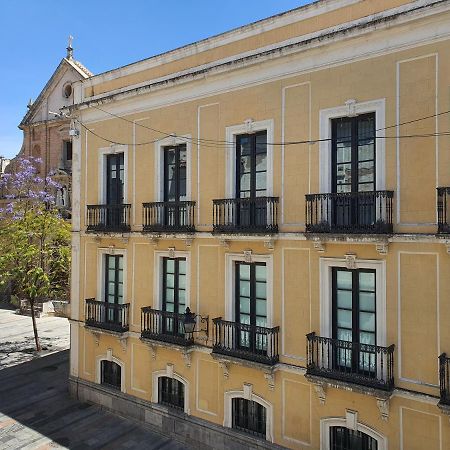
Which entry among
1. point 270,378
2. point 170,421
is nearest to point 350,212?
point 270,378

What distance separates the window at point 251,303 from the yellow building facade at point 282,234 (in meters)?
0.05

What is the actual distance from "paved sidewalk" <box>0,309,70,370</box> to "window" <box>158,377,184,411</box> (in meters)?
10.0

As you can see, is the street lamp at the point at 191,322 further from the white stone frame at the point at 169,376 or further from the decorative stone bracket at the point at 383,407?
the decorative stone bracket at the point at 383,407

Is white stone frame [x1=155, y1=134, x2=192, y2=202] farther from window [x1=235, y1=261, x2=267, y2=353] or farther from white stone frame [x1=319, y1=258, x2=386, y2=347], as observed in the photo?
white stone frame [x1=319, y1=258, x2=386, y2=347]

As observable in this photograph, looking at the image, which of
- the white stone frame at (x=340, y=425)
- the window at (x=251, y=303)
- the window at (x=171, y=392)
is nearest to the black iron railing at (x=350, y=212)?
the window at (x=251, y=303)

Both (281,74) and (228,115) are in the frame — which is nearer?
(281,74)

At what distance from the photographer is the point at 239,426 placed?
12516 mm

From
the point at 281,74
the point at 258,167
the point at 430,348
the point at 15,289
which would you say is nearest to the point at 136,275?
the point at 258,167

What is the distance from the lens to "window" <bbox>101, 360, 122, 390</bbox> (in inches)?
614

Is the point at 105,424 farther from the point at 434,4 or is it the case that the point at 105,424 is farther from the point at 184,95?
the point at 434,4

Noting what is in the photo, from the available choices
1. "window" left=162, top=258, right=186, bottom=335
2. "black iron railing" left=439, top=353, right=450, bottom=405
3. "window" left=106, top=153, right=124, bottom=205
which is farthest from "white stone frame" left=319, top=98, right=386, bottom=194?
"window" left=106, top=153, right=124, bottom=205

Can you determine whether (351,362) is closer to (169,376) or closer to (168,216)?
(169,376)

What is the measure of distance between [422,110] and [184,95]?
7.15 metres

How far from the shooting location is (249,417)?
12.4m
